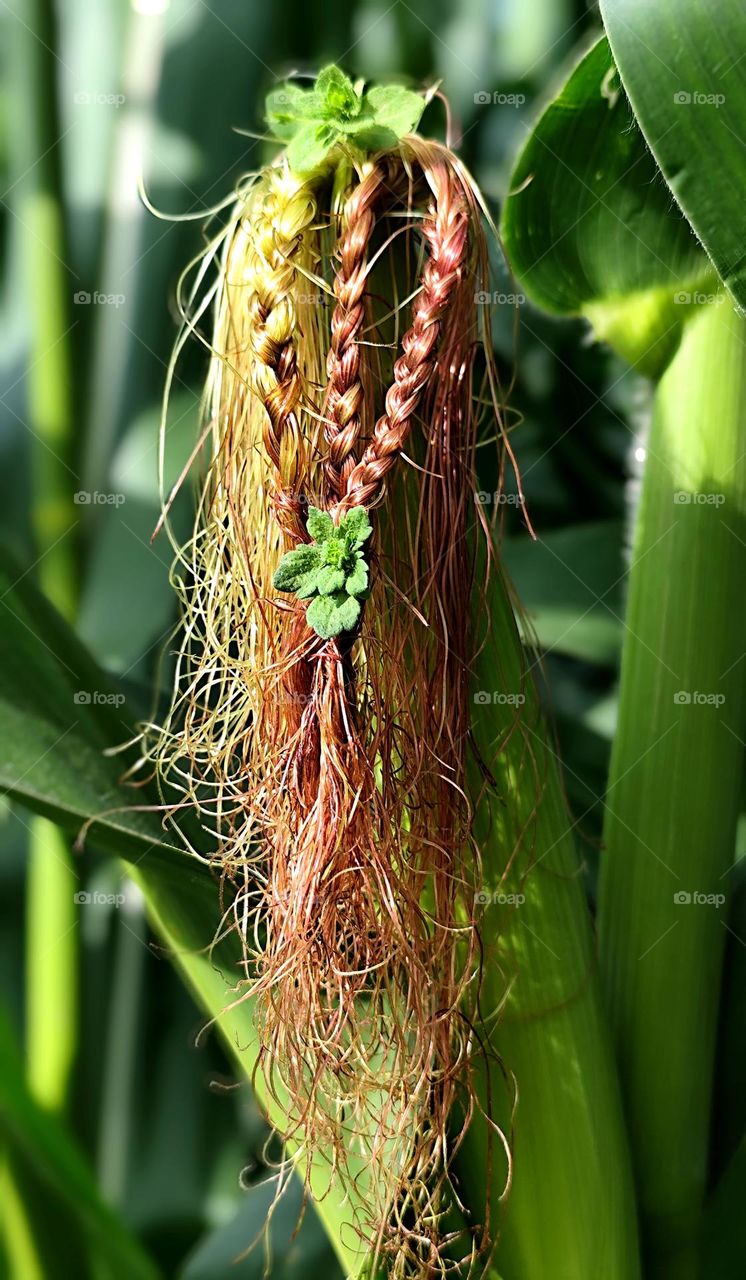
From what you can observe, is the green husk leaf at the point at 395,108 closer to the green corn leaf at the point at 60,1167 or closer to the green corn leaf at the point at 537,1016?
the green corn leaf at the point at 537,1016

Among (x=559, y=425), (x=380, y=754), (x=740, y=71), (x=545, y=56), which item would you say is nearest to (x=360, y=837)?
(x=380, y=754)

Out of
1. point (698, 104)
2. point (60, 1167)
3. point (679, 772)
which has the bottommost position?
point (60, 1167)

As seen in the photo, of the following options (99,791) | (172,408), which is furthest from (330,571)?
(172,408)

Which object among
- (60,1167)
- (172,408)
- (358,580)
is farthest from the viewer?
(172,408)

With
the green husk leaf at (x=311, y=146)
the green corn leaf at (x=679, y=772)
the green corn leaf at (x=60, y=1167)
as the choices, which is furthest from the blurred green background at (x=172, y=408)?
the green husk leaf at (x=311, y=146)

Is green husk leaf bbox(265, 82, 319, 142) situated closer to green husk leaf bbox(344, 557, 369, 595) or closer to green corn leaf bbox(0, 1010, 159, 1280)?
green husk leaf bbox(344, 557, 369, 595)

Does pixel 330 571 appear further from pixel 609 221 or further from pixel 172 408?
pixel 172 408
